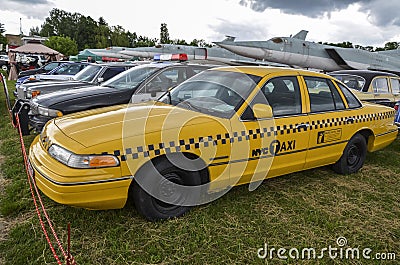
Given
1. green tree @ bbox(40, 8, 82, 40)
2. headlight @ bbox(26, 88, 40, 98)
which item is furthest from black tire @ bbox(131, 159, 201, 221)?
green tree @ bbox(40, 8, 82, 40)

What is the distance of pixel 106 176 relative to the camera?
2732mm

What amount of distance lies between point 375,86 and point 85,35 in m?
87.4

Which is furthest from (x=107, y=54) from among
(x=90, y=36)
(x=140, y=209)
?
(x=90, y=36)

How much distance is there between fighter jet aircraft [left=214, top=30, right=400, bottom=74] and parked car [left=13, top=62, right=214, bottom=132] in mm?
15543

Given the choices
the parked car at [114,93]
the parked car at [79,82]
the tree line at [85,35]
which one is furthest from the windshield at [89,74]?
the tree line at [85,35]

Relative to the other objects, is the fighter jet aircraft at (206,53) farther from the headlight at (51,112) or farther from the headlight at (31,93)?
the headlight at (51,112)

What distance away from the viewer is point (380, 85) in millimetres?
7438

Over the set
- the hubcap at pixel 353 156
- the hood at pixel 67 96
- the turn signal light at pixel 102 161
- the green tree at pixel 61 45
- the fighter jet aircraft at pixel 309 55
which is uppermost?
the green tree at pixel 61 45

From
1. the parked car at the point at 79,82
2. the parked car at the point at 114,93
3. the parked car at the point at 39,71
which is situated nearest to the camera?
the parked car at the point at 114,93

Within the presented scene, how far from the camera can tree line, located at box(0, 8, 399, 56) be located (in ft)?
215

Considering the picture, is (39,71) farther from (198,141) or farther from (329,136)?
(329,136)

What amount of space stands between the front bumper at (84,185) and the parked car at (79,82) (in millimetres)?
4550

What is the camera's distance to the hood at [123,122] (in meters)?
2.89

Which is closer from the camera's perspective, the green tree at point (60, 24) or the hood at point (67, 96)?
the hood at point (67, 96)
